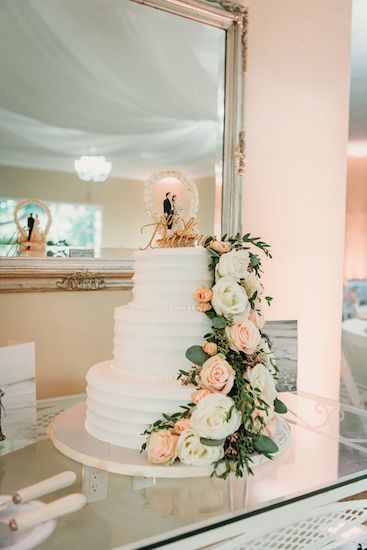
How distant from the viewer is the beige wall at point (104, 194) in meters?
1.62

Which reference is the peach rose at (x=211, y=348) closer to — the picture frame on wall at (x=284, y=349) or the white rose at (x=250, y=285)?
the white rose at (x=250, y=285)

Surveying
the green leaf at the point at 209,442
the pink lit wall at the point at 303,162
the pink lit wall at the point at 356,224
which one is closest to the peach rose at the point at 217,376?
the green leaf at the point at 209,442

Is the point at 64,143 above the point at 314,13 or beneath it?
beneath

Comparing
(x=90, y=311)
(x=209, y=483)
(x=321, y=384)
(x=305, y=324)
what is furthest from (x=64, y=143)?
(x=321, y=384)

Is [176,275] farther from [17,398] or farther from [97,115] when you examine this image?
[97,115]

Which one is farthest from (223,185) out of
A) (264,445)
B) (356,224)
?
(356,224)

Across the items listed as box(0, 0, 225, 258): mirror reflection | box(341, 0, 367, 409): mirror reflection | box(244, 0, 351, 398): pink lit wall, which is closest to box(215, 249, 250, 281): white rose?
box(0, 0, 225, 258): mirror reflection

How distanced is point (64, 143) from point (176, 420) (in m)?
0.98

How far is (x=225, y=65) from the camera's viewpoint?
2.02m

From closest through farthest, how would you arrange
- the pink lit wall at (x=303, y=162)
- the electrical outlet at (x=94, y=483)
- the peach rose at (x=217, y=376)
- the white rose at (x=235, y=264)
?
the electrical outlet at (x=94, y=483), the peach rose at (x=217, y=376), the white rose at (x=235, y=264), the pink lit wall at (x=303, y=162)

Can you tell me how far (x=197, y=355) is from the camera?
4.06 ft

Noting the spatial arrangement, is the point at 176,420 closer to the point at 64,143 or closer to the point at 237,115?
the point at 64,143

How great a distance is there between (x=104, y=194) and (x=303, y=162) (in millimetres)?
1008

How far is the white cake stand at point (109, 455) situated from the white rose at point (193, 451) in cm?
2
